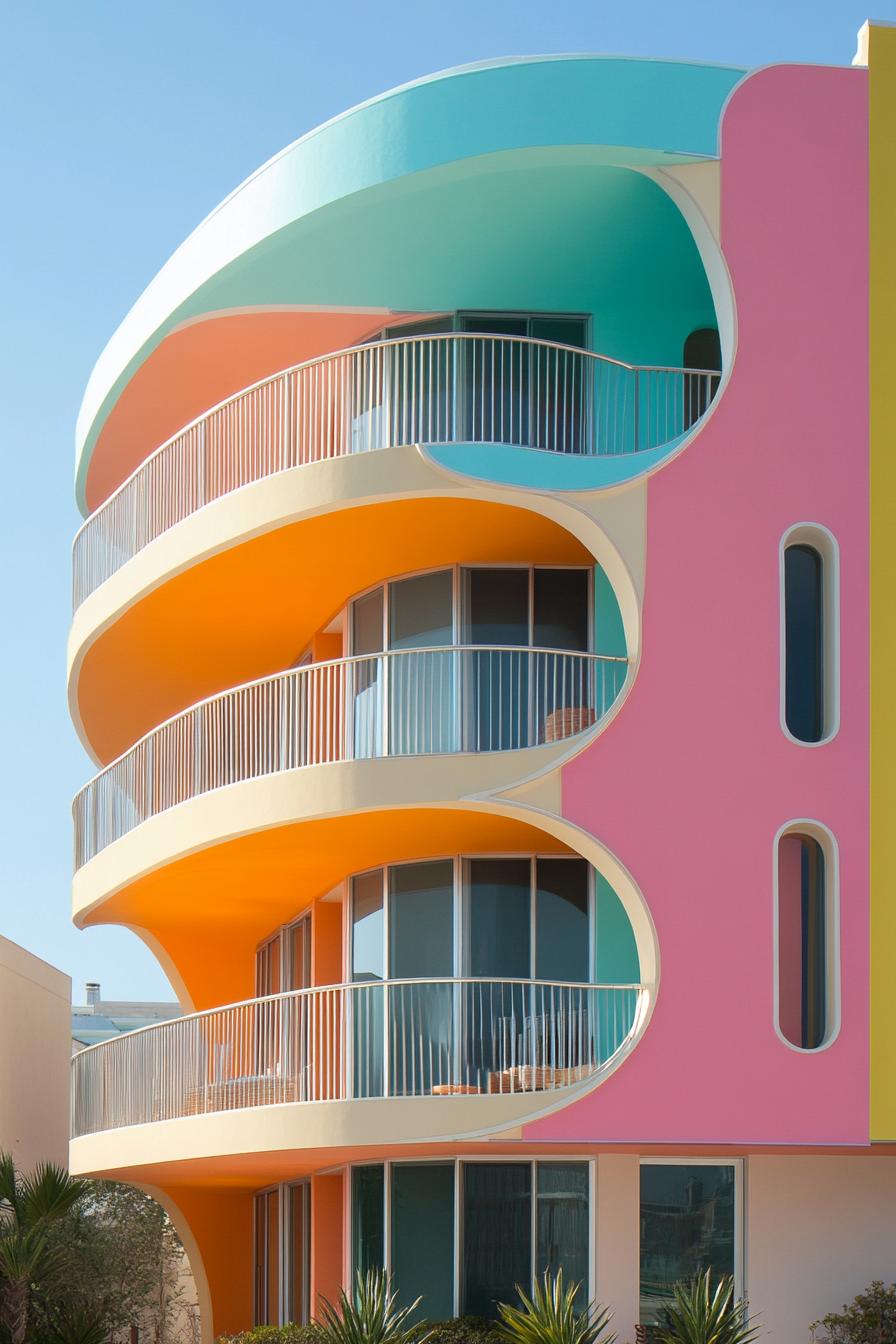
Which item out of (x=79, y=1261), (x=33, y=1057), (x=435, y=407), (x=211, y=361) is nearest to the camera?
(x=435, y=407)

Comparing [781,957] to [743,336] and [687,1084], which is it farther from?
[743,336]

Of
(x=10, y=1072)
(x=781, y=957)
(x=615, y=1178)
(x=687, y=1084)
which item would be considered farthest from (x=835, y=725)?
(x=10, y=1072)

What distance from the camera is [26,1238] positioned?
26.0m

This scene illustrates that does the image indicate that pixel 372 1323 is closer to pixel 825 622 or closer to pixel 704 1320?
pixel 704 1320

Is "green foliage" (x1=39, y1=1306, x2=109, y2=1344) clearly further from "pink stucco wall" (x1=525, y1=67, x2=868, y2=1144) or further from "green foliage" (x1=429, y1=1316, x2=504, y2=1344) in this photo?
"pink stucco wall" (x1=525, y1=67, x2=868, y2=1144)

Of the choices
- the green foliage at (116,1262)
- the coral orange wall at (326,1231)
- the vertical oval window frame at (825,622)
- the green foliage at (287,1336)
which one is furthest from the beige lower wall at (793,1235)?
the green foliage at (116,1262)

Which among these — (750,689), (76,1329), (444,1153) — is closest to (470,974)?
(444,1153)

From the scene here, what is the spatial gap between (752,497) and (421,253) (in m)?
5.13

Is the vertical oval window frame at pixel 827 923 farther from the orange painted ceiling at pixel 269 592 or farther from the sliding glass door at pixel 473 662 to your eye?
the orange painted ceiling at pixel 269 592

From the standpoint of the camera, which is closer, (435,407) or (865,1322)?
(865,1322)

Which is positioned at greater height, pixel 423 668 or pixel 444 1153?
pixel 423 668

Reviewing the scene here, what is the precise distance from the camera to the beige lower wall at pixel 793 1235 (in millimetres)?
20797

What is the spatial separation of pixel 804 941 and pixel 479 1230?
15.7ft

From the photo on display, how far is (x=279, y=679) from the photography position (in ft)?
72.8
